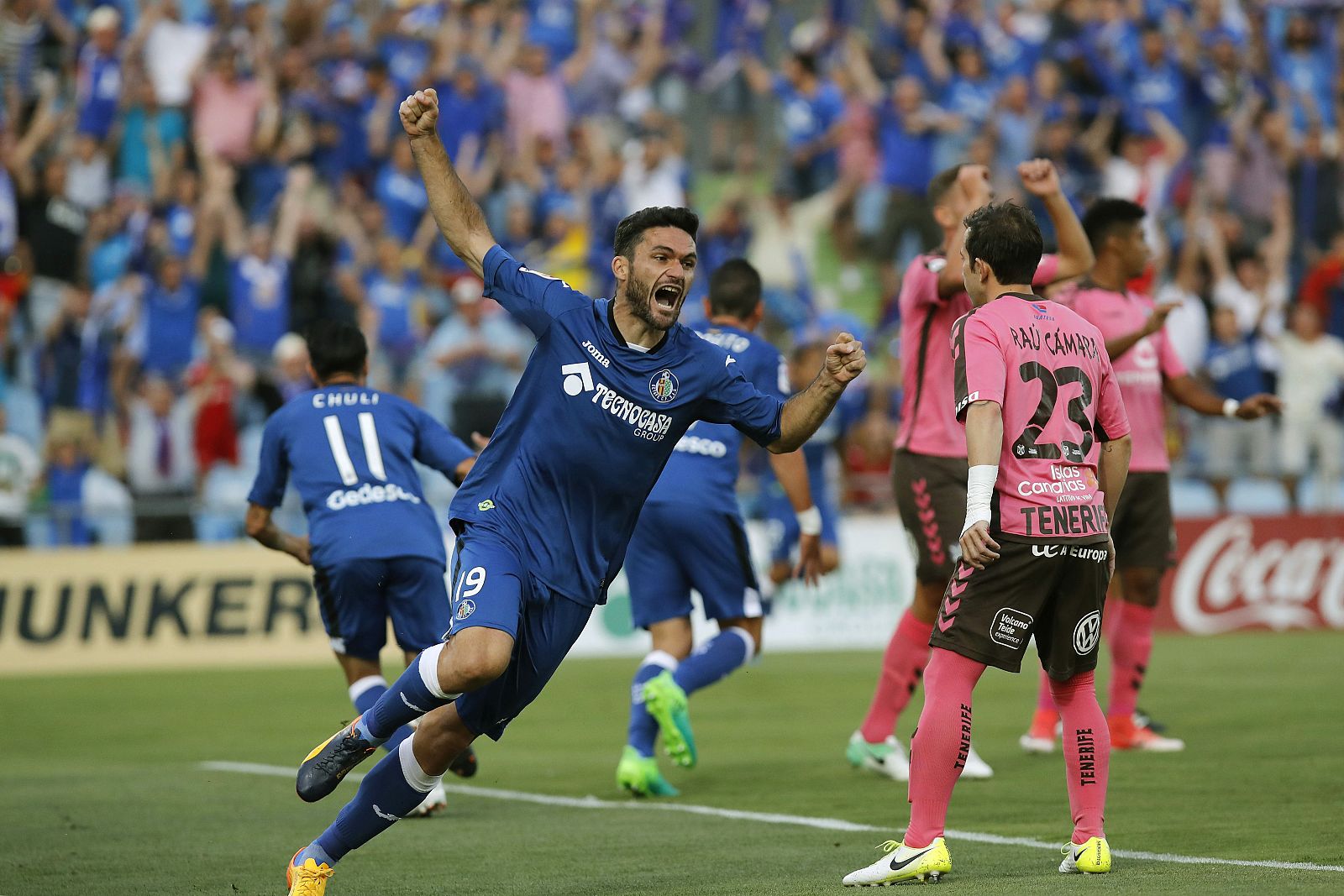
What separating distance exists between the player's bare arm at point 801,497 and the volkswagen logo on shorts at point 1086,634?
2813 millimetres

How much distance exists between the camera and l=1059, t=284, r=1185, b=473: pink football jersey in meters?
10.1

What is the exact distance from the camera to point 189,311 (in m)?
18.3

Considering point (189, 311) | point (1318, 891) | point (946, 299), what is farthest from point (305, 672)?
point (1318, 891)

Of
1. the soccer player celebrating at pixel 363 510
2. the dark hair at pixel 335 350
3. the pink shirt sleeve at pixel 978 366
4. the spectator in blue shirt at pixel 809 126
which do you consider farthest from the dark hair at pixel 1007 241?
the spectator in blue shirt at pixel 809 126

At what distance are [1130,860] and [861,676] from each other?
871 centimetres

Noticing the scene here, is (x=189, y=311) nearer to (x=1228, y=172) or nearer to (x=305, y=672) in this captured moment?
(x=305, y=672)

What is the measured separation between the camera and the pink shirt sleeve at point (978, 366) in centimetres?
622

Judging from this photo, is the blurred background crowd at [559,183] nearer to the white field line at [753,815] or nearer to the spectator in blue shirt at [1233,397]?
the spectator in blue shirt at [1233,397]

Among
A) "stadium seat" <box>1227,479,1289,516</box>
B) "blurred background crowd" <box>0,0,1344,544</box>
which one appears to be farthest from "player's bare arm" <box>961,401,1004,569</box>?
"stadium seat" <box>1227,479,1289,516</box>

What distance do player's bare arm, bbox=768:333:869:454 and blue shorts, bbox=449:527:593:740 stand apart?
0.94 meters

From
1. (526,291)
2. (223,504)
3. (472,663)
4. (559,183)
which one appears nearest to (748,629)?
(526,291)

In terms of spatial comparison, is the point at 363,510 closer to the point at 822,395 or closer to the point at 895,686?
the point at 895,686

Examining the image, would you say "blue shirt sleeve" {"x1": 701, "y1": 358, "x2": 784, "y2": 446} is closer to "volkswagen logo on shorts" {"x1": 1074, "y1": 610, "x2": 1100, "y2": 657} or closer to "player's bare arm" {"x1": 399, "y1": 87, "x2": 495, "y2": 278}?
"player's bare arm" {"x1": 399, "y1": 87, "x2": 495, "y2": 278}

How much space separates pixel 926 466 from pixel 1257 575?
1037 cm
